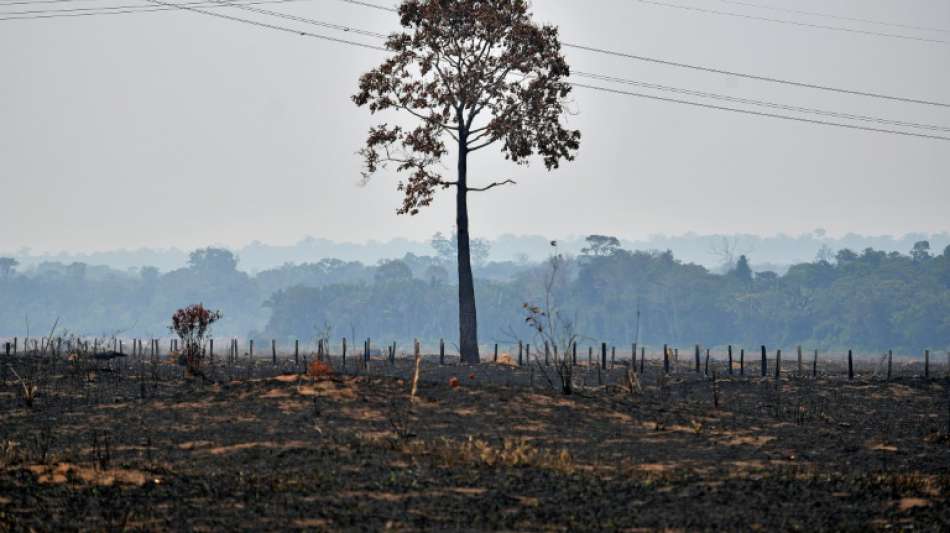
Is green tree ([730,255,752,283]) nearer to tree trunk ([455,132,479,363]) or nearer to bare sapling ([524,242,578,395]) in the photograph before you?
tree trunk ([455,132,479,363])

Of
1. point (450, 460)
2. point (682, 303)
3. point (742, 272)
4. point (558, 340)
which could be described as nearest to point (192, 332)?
point (558, 340)

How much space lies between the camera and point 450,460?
15.9m

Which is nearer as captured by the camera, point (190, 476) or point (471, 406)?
point (190, 476)

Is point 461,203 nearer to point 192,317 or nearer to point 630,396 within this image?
point 192,317

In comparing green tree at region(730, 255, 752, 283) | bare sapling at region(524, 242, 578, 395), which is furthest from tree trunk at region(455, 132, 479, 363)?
green tree at region(730, 255, 752, 283)

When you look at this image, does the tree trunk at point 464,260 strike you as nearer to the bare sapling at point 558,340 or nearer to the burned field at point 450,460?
the bare sapling at point 558,340

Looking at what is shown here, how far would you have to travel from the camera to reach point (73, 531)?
12.5 m

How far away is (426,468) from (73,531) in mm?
4856

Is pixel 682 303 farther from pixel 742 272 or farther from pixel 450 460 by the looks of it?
pixel 450 460

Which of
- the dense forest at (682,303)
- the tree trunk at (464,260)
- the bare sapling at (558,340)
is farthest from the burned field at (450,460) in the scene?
the dense forest at (682,303)

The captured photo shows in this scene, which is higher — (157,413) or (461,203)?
(461,203)

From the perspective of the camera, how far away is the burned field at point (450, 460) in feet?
43.2

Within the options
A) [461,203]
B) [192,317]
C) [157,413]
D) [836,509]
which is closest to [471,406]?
[157,413]

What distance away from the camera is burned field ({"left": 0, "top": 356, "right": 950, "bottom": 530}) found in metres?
13.2
